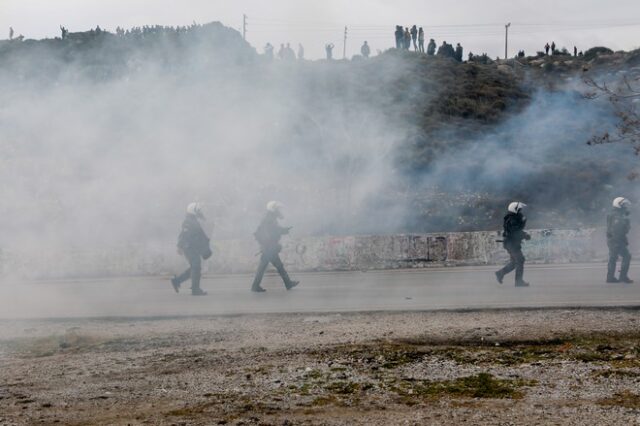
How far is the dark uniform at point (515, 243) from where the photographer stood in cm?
1343

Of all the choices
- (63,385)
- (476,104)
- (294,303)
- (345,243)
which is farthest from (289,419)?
(476,104)

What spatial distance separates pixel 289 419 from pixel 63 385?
2562 mm

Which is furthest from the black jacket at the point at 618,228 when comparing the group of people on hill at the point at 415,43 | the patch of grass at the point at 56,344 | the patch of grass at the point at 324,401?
the group of people on hill at the point at 415,43

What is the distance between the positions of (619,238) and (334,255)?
23.8ft

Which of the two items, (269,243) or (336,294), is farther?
(269,243)

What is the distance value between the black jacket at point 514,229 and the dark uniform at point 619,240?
1.43 meters

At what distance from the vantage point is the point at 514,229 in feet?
44.6

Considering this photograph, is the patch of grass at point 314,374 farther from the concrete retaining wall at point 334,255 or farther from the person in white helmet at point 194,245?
the concrete retaining wall at point 334,255

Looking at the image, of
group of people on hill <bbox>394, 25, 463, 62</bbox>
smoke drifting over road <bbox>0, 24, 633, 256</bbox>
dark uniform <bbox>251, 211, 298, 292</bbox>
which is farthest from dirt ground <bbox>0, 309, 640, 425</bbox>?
group of people on hill <bbox>394, 25, 463, 62</bbox>

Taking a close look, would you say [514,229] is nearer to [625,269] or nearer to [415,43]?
[625,269]

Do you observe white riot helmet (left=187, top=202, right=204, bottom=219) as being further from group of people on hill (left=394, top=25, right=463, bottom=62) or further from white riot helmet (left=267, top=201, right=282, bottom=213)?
group of people on hill (left=394, top=25, right=463, bottom=62)

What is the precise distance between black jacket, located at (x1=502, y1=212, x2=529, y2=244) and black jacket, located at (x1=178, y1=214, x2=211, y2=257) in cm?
525

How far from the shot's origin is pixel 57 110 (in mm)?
26547

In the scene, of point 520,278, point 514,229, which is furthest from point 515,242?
point 520,278
